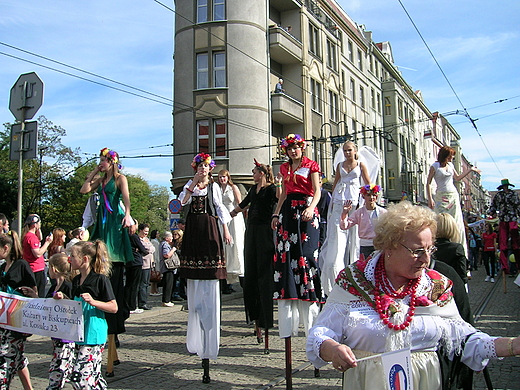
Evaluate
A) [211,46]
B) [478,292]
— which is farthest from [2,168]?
[478,292]

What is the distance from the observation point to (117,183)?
6.01m

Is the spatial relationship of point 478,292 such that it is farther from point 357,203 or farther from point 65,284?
point 65,284

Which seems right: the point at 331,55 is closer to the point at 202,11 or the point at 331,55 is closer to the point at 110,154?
the point at 202,11

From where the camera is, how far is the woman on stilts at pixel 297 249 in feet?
18.6

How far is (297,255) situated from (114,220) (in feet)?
6.85

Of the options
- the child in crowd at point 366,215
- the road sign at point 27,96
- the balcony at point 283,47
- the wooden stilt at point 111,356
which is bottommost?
the wooden stilt at point 111,356

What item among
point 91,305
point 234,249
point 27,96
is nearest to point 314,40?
point 234,249

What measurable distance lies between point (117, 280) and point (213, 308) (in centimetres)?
114

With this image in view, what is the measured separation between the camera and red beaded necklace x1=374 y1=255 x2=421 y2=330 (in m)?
2.69

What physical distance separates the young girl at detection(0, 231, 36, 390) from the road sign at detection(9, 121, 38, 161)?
12.4ft

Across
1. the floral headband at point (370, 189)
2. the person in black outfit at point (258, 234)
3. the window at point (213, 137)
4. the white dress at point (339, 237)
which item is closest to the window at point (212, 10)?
the window at point (213, 137)

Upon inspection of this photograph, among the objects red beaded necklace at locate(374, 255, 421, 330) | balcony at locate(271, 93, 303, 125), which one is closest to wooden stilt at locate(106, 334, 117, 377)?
red beaded necklace at locate(374, 255, 421, 330)

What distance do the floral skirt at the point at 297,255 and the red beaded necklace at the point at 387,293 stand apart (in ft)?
9.38

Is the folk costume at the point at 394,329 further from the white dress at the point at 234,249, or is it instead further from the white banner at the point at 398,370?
the white dress at the point at 234,249
